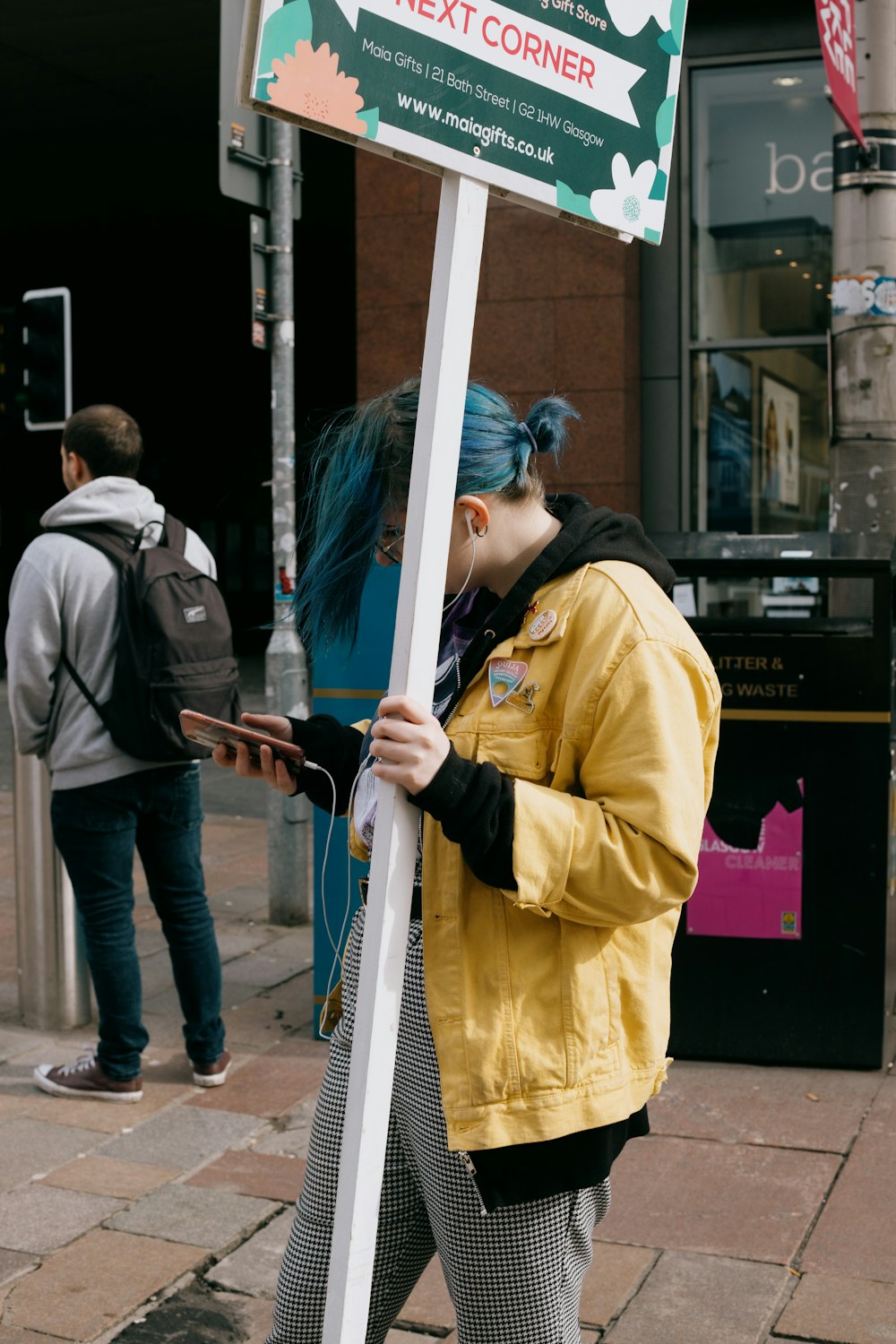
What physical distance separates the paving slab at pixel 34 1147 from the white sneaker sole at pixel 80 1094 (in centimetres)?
16

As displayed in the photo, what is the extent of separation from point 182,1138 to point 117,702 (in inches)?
47.9

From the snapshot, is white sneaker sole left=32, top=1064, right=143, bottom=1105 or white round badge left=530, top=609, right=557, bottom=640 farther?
white sneaker sole left=32, top=1064, right=143, bottom=1105

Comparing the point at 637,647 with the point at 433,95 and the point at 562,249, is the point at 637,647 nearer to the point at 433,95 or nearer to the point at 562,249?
the point at 433,95

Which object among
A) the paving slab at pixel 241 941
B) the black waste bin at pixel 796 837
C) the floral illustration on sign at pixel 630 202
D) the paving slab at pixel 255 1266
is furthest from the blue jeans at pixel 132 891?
the floral illustration on sign at pixel 630 202

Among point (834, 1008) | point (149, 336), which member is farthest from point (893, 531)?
point (149, 336)

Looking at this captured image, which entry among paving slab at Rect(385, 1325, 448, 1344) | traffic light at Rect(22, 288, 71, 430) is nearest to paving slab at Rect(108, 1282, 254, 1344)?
paving slab at Rect(385, 1325, 448, 1344)

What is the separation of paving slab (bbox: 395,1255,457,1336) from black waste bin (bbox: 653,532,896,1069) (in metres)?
1.56

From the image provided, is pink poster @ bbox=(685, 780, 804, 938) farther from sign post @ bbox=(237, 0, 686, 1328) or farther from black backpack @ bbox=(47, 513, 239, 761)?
sign post @ bbox=(237, 0, 686, 1328)

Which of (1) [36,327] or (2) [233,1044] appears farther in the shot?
(1) [36,327]

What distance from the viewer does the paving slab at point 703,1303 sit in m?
3.00

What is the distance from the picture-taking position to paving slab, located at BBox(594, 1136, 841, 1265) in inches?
135

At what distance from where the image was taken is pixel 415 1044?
80.6 inches

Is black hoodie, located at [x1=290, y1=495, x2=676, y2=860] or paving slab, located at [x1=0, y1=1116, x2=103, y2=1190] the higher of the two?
black hoodie, located at [x1=290, y1=495, x2=676, y2=860]

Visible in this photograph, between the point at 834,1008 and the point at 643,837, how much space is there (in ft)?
9.61
